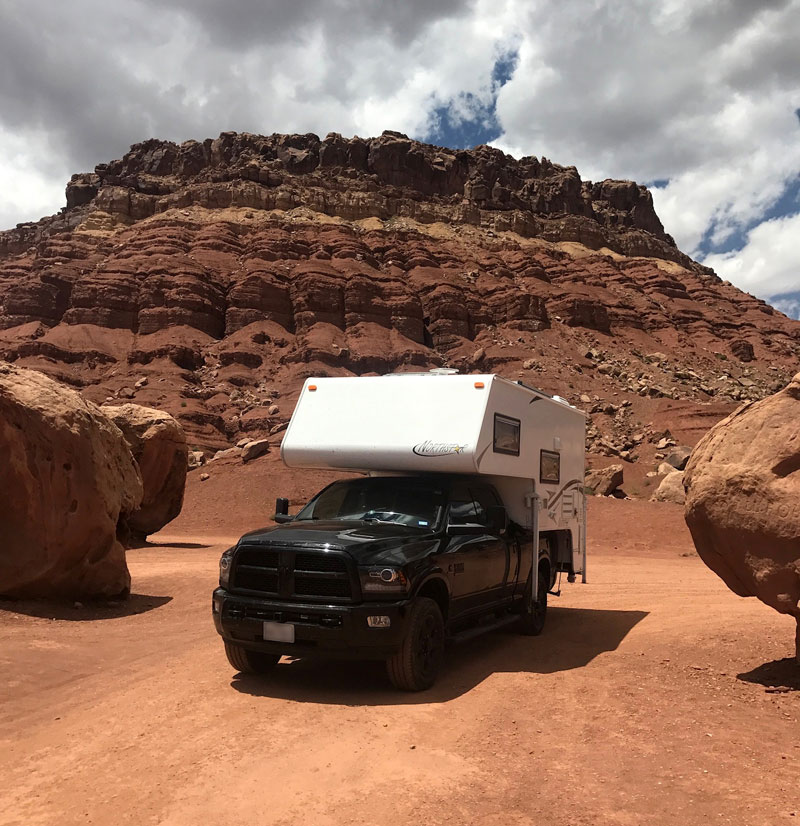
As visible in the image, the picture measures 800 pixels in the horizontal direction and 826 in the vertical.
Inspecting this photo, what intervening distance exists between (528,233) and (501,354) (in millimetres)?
42857

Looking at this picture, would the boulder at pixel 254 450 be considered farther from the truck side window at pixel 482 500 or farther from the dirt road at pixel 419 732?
the truck side window at pixel 482 500

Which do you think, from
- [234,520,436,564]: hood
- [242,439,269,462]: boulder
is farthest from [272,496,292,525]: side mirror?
[242,439,269,462]: boulder

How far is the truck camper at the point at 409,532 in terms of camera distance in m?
6.48

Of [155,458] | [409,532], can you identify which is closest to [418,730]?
[409,532]

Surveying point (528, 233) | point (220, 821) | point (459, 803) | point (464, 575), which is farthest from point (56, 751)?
point (528, 233)

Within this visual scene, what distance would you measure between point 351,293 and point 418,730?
220 feet

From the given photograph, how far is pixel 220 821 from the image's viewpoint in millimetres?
4035

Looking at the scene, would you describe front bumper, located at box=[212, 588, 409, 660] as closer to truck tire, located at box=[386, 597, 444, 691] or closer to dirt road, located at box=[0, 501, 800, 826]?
truck tire, located at box=[386, 597, 444, 691]

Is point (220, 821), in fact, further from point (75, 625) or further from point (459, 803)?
point (75, 625)

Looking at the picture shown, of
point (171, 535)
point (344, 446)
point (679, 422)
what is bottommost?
point (171, 535)

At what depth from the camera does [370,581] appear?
6.46 meters

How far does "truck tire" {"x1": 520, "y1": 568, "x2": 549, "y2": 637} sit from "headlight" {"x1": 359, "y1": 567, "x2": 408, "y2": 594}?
11.2 ft

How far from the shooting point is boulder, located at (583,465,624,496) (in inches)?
1272

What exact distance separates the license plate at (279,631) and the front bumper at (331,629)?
38mm
